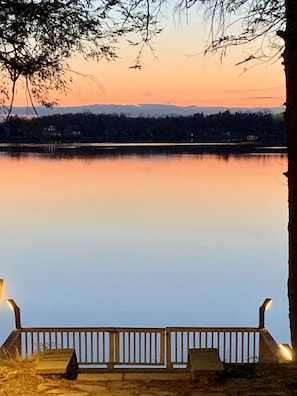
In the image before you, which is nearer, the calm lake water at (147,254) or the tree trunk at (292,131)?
the tree trunk at (292,131)

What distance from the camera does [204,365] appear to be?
15.4 feet

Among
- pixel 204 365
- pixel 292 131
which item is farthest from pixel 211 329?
pixel 292 131

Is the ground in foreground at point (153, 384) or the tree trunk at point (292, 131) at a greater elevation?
the tree trunk at point (292, 131)

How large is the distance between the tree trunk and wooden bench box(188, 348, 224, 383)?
1.15 m

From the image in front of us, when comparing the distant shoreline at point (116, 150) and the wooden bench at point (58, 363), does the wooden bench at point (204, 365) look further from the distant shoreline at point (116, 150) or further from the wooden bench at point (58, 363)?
the distant shoreline at point (116, 150)

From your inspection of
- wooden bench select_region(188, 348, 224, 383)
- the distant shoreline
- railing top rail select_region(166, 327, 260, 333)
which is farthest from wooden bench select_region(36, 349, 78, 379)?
the distant shoreline

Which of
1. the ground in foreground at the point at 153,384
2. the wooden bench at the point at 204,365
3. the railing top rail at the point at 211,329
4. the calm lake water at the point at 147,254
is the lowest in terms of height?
the calm lake water at the point at 147,254

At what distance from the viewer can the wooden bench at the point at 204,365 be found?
15.0ft

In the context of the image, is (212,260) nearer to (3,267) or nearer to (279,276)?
(279,276)

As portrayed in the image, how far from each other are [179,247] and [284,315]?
10700mm

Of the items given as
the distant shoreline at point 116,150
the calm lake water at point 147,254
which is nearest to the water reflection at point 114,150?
the distant shoreline at point 116,150

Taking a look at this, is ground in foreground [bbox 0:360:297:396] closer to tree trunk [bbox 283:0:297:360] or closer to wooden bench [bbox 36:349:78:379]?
wooden bench [bbox 36:349:78:379]

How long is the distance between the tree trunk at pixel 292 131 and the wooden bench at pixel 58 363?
7.41ft

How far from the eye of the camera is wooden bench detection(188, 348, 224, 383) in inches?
180
